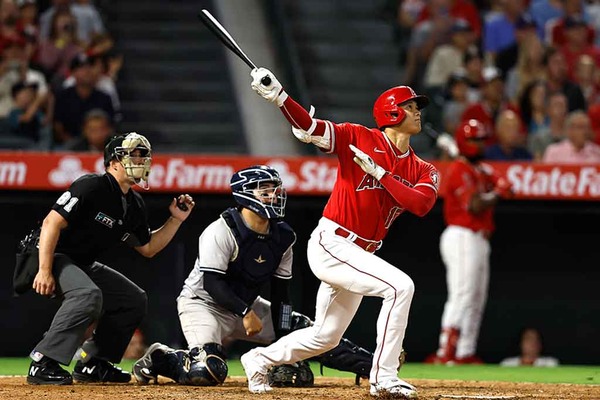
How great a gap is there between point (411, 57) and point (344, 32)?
1.08 m

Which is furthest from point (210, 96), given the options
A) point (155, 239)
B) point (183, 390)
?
point (183, 390)

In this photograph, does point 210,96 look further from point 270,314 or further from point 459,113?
point 270,314

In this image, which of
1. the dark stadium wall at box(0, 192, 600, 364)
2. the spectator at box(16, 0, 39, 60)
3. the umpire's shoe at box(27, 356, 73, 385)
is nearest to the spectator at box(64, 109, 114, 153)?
the dark stadium wall at box(0, 192, 600, 364)

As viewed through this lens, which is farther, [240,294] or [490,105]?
[490,105]

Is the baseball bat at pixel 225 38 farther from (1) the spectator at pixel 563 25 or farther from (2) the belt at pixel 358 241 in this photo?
(1) the spectator at pixel 563 25

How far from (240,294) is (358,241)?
98 centimetres

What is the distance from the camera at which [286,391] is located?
22.3 feet

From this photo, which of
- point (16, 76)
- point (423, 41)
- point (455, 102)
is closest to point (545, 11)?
point (423, 41)

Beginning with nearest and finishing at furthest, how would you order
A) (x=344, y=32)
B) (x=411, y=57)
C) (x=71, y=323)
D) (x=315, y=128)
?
1. (x=315, y=128)
2. (x=71, y=323)
3. (x=411, y=57)
4. (x=344, y=32)

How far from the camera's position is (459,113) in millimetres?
11453

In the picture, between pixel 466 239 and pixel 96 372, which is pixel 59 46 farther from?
pixel 96 372

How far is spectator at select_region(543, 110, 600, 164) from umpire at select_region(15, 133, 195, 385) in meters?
4.31

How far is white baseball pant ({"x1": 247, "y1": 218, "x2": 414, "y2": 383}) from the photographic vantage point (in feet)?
20.4

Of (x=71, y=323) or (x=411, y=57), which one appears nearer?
(x=71, y=323)
